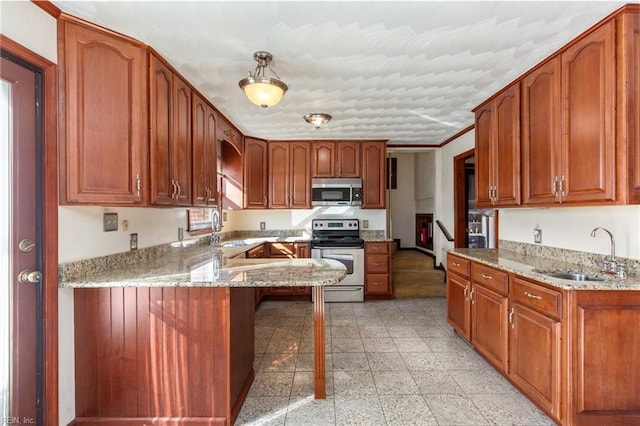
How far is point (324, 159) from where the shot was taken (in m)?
4.60

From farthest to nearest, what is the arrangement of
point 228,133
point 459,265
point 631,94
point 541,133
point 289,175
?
point 289,175 < point 228,133 < point 459,265 < point 541,133 < point 631,94

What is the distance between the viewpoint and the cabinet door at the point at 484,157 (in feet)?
9.29

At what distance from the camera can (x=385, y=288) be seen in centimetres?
434

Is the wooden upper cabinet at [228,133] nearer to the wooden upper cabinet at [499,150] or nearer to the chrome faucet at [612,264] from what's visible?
the wooden upper cabinet at [499,150]

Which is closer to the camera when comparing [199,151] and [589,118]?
[589,118]

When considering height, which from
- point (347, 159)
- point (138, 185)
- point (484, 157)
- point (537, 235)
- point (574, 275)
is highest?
point (347, 159)

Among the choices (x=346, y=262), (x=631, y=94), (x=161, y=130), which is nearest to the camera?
(x=631, y=94)

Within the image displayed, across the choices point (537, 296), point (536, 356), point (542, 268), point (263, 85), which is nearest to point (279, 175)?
point (263, 85)

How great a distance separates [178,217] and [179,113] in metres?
1.21

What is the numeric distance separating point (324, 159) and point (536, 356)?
11.3 feet

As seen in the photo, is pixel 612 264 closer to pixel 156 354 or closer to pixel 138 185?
pixel 156 354

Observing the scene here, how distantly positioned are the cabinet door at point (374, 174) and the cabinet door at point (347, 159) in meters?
0.11

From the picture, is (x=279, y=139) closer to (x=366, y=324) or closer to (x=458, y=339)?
(x=366, y=324)

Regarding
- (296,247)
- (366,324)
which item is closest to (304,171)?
(296,247)
